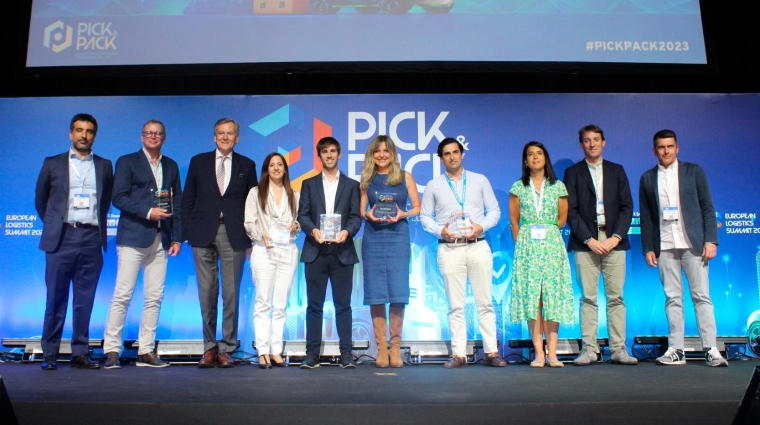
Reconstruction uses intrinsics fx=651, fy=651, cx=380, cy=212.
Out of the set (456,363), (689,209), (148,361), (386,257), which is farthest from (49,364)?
(689,209)

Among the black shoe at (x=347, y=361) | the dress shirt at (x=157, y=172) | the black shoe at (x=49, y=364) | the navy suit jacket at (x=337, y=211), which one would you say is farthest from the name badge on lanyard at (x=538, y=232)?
the black shoe at (x=49, y=364)

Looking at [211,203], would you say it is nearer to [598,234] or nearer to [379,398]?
[379,398]

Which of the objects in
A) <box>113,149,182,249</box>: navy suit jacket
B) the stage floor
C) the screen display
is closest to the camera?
the stage floor

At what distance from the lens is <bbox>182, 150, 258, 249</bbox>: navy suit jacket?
4.30m

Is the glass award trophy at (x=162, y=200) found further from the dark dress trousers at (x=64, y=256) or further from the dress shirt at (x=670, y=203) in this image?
the dress shirt at (x=670, y=203)

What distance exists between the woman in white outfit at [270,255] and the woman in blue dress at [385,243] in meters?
0.51

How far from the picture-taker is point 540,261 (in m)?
4.23

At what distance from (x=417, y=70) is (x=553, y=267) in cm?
184

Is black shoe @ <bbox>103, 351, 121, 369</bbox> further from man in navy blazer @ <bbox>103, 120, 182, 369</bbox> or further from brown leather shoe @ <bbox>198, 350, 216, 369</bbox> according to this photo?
brown leather shoe @ <bbox>198, 350, 216, 369</bbox>

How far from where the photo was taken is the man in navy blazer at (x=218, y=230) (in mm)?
4289

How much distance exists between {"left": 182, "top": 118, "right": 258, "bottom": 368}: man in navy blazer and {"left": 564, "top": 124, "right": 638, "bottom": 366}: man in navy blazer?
2249mm

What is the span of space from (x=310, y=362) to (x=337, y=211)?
990mm

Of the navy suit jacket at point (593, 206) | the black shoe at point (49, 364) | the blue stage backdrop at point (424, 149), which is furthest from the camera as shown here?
the blue stage backdrop at point (424, 149)

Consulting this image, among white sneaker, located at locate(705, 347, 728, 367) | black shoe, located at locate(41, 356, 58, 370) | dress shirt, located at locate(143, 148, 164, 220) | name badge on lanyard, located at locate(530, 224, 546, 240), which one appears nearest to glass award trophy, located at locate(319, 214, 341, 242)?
dress shirt, located at locate(143, 148, 164, 220)
